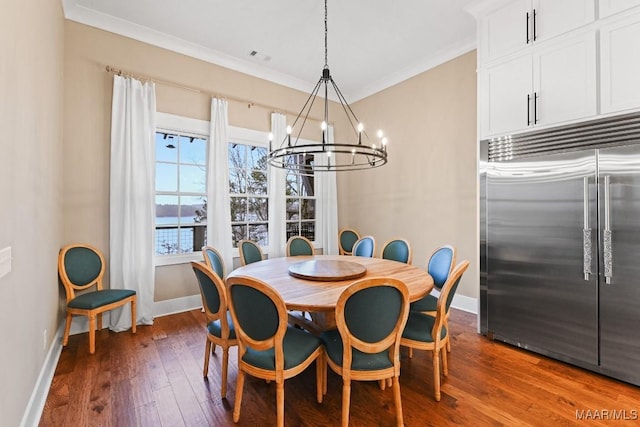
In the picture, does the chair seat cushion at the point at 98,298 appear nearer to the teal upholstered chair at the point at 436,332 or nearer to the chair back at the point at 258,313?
the chair back at the point at 258,313

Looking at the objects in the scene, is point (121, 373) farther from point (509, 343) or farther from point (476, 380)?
point (509, 343)

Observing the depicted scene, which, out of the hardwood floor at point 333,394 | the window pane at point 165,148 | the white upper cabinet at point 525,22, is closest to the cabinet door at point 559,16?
the white upper cabinet at point 525,22

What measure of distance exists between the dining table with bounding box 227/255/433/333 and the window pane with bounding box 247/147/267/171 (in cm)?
197

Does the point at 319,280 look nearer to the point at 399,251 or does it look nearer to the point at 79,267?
the point at 399,251

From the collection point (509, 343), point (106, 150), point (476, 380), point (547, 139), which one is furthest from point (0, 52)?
point (509, 343)

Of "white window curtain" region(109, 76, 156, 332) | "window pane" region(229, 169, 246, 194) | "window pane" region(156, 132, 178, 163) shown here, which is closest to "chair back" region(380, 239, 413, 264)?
"window pane" region(229, 169, 246, 194)

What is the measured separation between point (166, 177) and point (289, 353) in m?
3.05

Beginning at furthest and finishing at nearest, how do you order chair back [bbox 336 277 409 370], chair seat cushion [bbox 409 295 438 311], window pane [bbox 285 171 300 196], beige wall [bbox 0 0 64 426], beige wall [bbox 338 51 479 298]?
window pane [bbox 285 171 300 196]
beige wall [bbox 338 51 479 298]
chair seat cushion [bbox 409 295 438 311]
chair back [bbox 336 277 409 370]
beige wall [bbox 0 0 64 426]

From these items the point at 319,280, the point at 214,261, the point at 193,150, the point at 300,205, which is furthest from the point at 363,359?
the point at 300,205

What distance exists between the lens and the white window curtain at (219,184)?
397 cm

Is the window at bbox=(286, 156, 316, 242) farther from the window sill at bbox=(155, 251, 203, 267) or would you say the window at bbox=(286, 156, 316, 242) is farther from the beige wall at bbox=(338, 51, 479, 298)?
the window sill at bbox=(155, 251, 203, 267)

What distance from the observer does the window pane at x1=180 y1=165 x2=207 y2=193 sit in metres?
3.98

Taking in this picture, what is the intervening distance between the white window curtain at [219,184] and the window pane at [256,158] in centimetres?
50

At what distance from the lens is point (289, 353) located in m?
1.79
